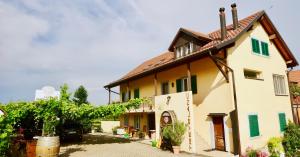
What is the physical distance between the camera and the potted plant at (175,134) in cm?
1387

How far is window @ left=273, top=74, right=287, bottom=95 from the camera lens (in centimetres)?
1722

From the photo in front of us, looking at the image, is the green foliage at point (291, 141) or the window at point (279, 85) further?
the window at point (279, 85)

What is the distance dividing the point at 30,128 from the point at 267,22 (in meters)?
18.7

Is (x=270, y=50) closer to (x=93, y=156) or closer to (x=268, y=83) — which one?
(x=268, y=83)

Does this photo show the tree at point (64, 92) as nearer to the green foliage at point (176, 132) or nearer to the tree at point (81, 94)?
the green foliage at point (176, 132)

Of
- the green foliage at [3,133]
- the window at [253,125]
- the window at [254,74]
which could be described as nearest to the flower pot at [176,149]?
the window at [253,125]

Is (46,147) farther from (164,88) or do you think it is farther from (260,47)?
(260,47)

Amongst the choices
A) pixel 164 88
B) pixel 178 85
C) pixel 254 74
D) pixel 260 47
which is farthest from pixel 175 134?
pixel 260 47

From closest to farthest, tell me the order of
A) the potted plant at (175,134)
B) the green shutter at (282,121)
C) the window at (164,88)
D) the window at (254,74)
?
the potted plant at (175,134), the window at (254,74), the green shutter at (282,121), the window at (164,88)

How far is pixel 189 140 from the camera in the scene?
14.0 meters

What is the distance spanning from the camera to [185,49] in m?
18.4

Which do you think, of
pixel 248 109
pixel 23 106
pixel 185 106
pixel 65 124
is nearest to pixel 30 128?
pixel 65 124

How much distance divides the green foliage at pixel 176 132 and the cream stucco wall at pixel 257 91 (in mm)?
3414

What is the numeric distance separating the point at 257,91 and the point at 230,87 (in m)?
2.83
